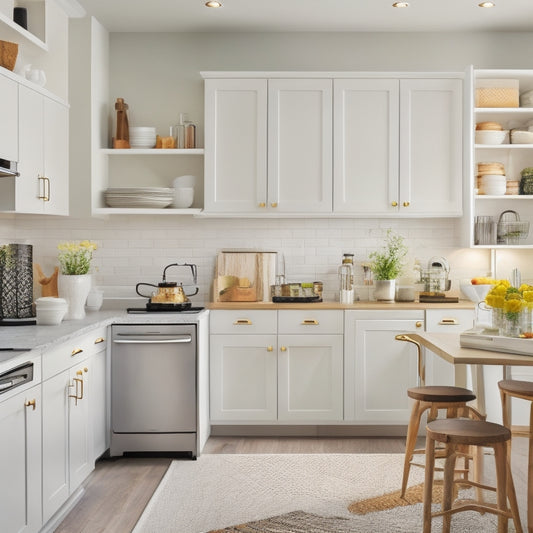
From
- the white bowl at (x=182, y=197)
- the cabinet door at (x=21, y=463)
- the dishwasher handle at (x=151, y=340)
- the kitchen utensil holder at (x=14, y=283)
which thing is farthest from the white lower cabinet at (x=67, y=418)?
the white bowl at (x=182, y=197)

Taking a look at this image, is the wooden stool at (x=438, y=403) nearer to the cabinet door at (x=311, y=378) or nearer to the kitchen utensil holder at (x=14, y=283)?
the cabinet door at (x=311, y=378)

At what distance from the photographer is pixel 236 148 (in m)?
5.23

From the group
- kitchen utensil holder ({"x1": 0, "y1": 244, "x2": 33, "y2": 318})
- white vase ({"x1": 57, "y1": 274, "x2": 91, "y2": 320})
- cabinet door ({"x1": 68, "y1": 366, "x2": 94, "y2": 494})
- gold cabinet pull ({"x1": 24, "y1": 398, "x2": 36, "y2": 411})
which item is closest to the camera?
gold cabinet pull ({"x1": 24, "y1": 398, "x2": 36, "y2": 411})

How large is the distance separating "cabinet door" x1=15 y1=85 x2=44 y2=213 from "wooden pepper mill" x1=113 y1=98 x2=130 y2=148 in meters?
0.92

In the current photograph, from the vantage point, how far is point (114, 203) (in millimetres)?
5273

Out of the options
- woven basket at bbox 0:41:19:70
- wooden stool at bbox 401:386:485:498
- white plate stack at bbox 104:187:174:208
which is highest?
woven basket at bbox 0:41:19:70

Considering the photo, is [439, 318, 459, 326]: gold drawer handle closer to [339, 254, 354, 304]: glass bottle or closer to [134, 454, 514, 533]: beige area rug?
[339, 254, 354, 304]: glass bottle

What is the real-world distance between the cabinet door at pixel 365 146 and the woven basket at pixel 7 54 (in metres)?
2.27

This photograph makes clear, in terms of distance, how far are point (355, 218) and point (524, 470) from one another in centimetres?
221

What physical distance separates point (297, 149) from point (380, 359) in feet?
5.35

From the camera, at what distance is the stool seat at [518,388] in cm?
328

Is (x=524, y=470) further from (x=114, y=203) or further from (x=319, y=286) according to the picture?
(x=114, y=203)

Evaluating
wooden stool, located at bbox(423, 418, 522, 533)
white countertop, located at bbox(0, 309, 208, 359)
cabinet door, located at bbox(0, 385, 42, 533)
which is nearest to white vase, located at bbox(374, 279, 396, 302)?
white countertop, located at bbox(0, 309, 208, 359)

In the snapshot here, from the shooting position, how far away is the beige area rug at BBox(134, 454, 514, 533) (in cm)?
346
